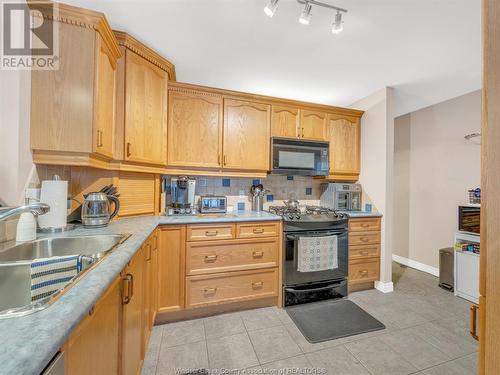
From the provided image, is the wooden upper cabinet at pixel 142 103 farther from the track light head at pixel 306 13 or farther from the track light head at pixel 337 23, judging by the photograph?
the track light head at pixel 337 23

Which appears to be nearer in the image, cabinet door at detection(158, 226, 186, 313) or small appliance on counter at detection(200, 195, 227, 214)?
cabinet door at detection(158, 226, 186, 313)

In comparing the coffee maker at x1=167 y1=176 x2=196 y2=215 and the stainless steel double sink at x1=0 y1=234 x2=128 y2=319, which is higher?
the coffee maker at x1=167 y1=176 x2=196 y2=215

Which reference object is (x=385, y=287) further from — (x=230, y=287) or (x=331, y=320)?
(x=230, y=287)

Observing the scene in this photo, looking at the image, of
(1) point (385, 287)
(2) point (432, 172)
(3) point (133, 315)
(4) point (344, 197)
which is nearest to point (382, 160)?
(4) point (344, 197)

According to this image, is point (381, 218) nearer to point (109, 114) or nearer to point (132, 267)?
point (132, 267)

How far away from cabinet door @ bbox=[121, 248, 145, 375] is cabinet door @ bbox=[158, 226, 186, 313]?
525 millimetres

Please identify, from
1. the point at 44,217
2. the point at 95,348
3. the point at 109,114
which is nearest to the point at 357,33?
the point at 109,114

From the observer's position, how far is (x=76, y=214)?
1701 millimetres

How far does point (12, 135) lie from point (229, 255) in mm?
1662

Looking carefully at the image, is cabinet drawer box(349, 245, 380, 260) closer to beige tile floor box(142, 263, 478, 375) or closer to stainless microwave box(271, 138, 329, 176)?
beige tile floor box(142, 263, 478, 375)

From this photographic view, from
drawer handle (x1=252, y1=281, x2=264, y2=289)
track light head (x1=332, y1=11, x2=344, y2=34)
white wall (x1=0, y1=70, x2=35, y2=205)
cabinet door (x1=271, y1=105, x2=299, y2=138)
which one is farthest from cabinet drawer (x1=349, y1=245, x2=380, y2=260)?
white wall (x1=0, y1=70, x2=35, y2=205)

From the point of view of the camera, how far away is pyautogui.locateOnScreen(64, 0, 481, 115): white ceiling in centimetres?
146

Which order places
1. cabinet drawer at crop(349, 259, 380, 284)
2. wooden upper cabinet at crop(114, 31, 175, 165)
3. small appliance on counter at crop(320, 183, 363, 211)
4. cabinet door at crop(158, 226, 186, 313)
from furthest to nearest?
small appliance on counter at crop(320, 183, 363, 211), cabinet drawer at crop(349, 259, 380, 284), cabinet door at crop(158, 226, 186, 313), wooden upper cabinet at crop(114, 31, 175, 165)

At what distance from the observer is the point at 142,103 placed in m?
1.86
